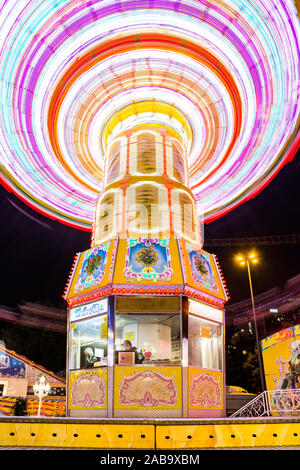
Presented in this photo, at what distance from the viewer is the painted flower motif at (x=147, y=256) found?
484 inches

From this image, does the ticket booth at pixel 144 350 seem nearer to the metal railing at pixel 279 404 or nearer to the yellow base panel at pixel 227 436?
the metal railing at pixel 279 404

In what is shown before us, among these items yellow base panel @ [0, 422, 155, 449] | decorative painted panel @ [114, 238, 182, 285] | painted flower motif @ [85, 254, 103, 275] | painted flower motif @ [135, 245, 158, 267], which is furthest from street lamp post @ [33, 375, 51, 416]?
yellow base panel @ [0, 422, 155, 449]

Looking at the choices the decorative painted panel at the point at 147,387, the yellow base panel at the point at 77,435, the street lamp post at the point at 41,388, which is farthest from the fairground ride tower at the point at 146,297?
the street lamp post at the point at 41,388

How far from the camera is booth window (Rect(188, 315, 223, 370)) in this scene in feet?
44.8

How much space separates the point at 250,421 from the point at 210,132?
1140 cm

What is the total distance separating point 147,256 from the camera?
12.4m

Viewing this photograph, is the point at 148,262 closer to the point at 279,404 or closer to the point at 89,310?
the point at 89,310

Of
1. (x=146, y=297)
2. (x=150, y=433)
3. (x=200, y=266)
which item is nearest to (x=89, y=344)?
(x=146, y=297)

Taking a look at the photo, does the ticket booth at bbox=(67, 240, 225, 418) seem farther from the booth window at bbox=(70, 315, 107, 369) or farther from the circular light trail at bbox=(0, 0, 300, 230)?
the circular light trail at bbox=(0, 0, 300, 230)

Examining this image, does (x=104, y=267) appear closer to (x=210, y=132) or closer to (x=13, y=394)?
(x=210, y=132)

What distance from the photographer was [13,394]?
29562mm

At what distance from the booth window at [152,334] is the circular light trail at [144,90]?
4.96 meters
